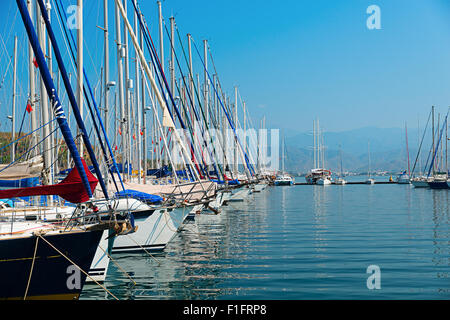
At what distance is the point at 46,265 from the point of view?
11.0 meters

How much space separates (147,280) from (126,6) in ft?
59.5

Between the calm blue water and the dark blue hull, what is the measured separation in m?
2.15

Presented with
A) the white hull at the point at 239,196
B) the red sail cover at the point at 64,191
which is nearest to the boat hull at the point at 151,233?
the red sail cover at the point at 64,191

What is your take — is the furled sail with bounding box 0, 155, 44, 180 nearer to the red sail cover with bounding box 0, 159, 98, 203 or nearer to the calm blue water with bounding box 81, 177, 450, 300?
the red sail cover with bounding box 0, 159, 98, 203

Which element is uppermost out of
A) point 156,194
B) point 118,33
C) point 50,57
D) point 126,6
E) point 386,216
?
point 126,6

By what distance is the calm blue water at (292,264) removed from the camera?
13625 mm

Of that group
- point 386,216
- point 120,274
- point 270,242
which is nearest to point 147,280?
point 120,274

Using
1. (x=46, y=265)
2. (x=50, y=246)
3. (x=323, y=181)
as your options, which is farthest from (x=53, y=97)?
(x=323, y=181)

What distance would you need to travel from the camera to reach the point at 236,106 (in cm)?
7162

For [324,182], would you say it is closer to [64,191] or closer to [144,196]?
[144,196]

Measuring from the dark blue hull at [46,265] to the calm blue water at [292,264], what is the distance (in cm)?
215

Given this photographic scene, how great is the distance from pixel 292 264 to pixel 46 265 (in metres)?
9.30
